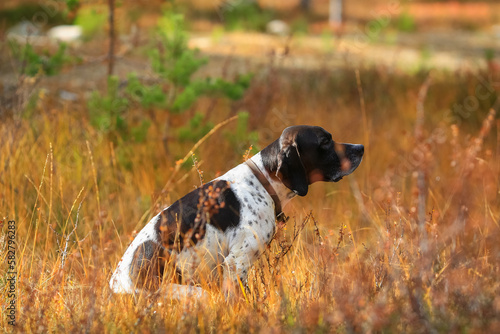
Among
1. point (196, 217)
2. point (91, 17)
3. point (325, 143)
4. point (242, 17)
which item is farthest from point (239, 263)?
point (242, 17)

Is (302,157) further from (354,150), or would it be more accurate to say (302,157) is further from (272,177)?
(354,150)

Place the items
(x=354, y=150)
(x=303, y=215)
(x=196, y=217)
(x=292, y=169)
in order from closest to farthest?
1. (x=196, y=217)
2. (x=292, y=169)
3. (x=354, y=150)
4. (x=303, y=215)

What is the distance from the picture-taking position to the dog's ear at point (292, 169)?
331 centimetres

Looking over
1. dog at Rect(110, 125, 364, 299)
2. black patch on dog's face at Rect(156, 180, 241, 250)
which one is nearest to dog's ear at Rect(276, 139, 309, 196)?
dog at Rect(110, 125, 364, 299)

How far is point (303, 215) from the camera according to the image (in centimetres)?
456

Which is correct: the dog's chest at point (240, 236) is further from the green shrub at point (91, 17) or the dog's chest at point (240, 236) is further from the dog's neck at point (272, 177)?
the green shrub at point (91, 17)

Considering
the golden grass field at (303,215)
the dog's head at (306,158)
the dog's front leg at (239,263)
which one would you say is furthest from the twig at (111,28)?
the dog's front leg at (239,263)

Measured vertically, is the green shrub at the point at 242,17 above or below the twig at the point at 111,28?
below

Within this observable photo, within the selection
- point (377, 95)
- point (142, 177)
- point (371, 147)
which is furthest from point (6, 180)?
point (377, 95)

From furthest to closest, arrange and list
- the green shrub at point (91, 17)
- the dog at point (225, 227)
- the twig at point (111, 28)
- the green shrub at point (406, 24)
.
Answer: the green shrub at point (406, 24) < the twig at point (111, 28) < the green shrub at point (91, 17) < the dog at point (225, 227)

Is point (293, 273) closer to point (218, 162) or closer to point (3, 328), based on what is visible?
point (3, 328)

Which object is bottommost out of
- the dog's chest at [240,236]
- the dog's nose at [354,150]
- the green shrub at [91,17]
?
the dog's chest at [240,236]

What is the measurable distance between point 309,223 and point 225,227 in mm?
1587

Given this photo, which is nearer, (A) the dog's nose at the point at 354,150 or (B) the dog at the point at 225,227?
(B) the dog at the point at 225,227
